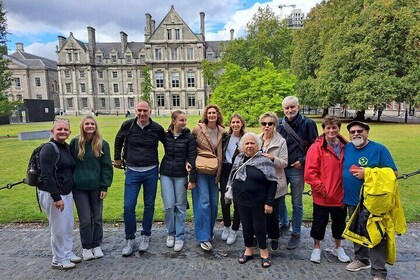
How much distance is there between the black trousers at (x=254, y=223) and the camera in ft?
12.1

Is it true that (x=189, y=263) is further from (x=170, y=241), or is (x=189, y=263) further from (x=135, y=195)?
(x=135, y=195)

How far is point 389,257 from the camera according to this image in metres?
3.27

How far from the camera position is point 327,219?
12.5 ft

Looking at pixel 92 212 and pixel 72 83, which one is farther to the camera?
pixel 72 83

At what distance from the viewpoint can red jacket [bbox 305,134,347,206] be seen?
3.65m

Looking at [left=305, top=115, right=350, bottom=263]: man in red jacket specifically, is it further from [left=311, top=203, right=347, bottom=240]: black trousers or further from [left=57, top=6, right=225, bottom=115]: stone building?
[left=57, top=6, right=225, bottom=115]: stone building

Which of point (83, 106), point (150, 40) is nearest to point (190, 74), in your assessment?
point (150, 40)

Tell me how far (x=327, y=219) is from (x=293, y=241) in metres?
0.70

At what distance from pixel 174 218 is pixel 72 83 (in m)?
66.5

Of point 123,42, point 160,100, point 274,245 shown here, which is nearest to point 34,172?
point 274,245

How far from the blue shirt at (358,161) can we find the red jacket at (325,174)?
9cm

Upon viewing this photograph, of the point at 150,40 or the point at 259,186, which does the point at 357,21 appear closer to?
the point at 259,186

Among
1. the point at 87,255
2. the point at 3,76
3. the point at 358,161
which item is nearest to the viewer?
the point at 358,161

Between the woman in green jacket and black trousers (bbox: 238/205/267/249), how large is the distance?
6.62ft
